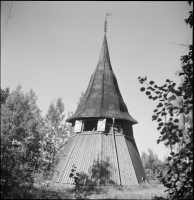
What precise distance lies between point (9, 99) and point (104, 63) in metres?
13.2

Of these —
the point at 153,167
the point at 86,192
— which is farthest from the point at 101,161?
the point at 153,167

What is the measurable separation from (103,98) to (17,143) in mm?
9935

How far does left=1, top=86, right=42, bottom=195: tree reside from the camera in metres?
8.30

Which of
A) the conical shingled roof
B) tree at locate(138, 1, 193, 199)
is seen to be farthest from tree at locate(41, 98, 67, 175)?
tree at locate(138, 1, 193, 199)

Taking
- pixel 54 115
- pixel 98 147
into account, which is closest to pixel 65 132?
pixel 54 115

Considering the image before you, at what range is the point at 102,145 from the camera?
578 inches

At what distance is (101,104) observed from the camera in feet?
55.3

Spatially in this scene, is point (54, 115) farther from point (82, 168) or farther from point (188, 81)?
point (188, 81)

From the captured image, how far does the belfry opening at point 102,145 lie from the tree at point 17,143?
473 cm

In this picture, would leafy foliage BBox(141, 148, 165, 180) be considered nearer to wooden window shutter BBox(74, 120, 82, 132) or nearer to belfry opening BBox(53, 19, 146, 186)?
belfry opening BBox(53, 19, 146, 186)

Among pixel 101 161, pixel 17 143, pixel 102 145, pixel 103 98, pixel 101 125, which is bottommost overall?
pixel 101 161

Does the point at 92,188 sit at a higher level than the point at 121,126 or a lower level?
lower

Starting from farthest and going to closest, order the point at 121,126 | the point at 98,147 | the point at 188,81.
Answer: the point at 121,126, the point at 98,147, the point at 188,81

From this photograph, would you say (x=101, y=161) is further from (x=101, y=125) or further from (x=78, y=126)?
(x=78, y=126)
